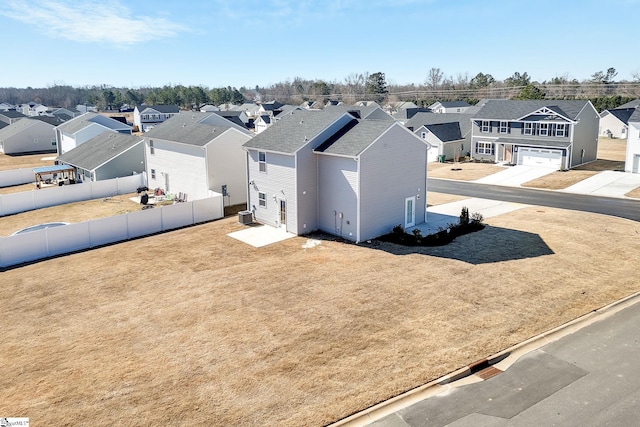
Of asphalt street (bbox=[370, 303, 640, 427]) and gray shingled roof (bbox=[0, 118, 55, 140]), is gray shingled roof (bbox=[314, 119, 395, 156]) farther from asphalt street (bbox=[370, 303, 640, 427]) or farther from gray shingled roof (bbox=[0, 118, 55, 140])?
gray shingled roof (bbox=[0, 118, 55, 140])

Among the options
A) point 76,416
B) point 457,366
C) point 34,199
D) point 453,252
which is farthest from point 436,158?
point 76,416

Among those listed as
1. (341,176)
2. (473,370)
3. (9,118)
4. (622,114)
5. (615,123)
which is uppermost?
(9,118)

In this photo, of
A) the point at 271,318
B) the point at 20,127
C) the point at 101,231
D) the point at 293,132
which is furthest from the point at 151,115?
the point at 271,318

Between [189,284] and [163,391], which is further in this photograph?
[189,284]

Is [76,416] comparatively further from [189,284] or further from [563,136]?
[563,136]

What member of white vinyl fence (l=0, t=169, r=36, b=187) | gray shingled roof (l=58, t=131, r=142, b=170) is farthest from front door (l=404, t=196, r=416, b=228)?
white vinyl fence (l=0, t=169, r=36, b=187)

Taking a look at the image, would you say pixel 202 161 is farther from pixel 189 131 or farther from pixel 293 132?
pixel 293 132

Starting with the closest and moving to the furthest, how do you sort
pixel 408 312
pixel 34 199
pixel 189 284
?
pixel 408 312, pixel 189 284, pixel 34 199
